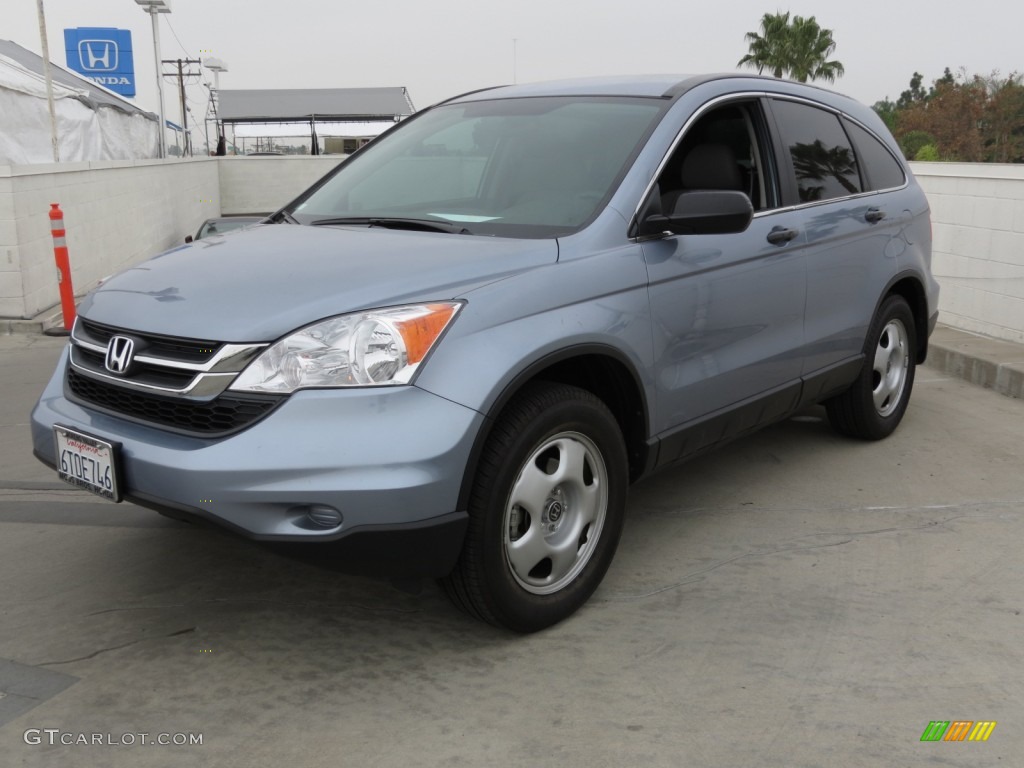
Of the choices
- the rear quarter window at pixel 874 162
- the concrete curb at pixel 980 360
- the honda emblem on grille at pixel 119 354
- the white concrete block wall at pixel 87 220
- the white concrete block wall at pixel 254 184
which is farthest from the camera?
the white concrete block wall at pixel 254 184

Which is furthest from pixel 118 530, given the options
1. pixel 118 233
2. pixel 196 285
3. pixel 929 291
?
pixel 118 233

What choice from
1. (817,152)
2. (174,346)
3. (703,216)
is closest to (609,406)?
(703,216)

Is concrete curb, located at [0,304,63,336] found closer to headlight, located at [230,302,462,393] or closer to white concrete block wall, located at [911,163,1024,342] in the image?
headlight, located at [230,302,462,393]

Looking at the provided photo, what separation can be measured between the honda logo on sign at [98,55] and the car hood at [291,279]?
136ft

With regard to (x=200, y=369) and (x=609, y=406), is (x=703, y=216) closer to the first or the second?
(x=609, y=406)

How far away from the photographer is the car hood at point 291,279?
9.86 ft

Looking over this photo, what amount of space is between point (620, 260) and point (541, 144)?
0.77 metres

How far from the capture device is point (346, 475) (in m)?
2.84

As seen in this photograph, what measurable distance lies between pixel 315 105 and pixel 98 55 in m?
15.6

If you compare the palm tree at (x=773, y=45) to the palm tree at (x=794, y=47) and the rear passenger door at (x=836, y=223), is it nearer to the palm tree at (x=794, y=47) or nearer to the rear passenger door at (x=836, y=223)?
the palm tree at (x=794, y=47)

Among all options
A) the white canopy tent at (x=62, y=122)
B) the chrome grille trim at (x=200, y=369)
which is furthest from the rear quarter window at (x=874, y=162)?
the white canopy tent at (x=62, y=122)

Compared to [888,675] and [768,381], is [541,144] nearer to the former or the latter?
[768,381]

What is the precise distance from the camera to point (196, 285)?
3258mm

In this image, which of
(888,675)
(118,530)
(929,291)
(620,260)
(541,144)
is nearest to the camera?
(888,675)
